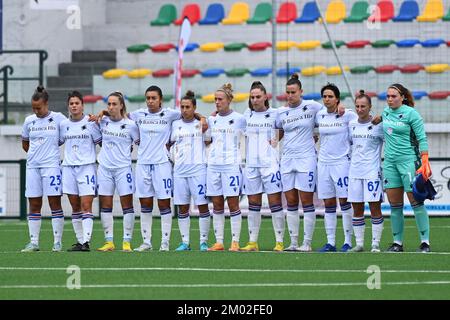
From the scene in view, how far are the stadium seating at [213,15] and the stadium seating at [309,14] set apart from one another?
2159mm

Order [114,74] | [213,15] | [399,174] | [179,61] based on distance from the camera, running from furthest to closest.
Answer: [213,15] → [114,74] → [179,61] → [399,174]

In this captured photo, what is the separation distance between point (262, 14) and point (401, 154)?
16.4 m

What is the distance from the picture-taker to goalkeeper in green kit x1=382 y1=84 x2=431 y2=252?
1644cm

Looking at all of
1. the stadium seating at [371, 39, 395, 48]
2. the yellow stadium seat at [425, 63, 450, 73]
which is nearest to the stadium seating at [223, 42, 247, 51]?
the stadium seating at [371, 39, 395, 48]

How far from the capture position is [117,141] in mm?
17359

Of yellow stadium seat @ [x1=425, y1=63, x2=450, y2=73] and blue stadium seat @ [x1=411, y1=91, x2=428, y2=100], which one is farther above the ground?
yellow stadium seat @ [x1=425, y1=63, x2=450, y2=73]

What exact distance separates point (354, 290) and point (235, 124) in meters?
5.44

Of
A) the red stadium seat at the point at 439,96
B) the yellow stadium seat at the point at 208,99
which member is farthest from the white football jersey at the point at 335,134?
the yellow stadium seat at the point at 208,99

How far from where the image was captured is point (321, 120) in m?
17.0

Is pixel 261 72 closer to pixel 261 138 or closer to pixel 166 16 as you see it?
pixel 166 16

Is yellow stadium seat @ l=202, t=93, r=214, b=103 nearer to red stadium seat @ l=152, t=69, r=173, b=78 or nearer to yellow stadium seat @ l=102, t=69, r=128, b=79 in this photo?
red stadium seat @ l=152, t=69, r=173, b=78

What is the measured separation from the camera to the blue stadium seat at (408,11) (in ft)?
102

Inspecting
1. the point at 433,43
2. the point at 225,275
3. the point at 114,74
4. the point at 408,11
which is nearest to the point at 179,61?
the point at 114,74

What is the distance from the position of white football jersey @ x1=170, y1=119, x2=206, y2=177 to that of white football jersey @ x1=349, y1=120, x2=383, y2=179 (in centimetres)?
197
